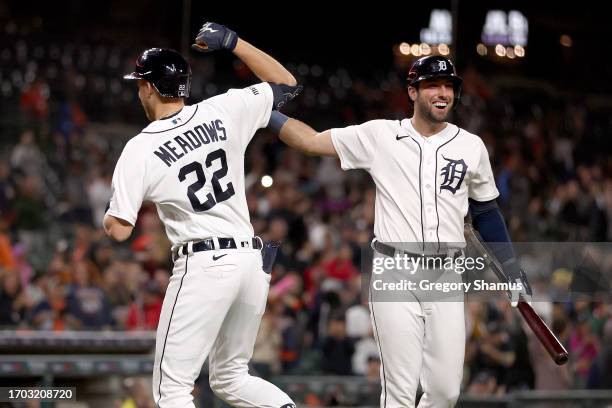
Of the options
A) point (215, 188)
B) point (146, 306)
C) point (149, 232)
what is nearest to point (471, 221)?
point (215, 188)

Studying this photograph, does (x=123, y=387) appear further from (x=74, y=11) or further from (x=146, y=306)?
(x=74, y=11)

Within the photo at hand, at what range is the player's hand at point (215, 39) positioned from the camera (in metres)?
5.34

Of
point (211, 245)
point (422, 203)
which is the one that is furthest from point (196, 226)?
point (422, 203)

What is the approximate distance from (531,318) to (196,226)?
168 cm

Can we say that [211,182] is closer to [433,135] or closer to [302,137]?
[302,137]

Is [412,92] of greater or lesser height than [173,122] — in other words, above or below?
above

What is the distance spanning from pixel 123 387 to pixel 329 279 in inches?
151

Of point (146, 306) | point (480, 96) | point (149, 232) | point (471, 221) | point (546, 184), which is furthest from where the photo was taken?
point (480, 96)

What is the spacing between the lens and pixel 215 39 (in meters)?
5.34

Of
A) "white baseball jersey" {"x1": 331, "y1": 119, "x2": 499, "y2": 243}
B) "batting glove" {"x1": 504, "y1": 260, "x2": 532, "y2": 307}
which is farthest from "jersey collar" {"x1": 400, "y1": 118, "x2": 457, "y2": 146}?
"batting glove" {"x1": 504, "y1": 260, "x2": 532, "y2": 307}

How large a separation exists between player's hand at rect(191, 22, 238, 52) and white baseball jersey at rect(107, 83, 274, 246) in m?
0.36

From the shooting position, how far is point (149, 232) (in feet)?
38.1

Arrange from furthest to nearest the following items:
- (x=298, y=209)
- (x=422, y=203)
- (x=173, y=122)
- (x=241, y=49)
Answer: (x=298, y=209)
(x=241, y=49)
(x=422, y=203)
(x=173, y=122)

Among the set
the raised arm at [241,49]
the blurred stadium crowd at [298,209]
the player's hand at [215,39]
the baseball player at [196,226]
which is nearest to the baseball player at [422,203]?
the raised arm at [241,49]
